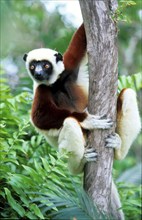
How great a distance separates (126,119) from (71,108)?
750mm

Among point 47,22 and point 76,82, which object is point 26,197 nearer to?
point 76,82

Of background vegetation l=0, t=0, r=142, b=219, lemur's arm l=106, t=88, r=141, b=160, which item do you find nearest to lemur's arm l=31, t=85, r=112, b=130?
background vegetation l=0, t=0, r=142, b=219

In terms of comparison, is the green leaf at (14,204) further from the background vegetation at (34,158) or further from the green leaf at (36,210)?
the green leaf at (36,210)

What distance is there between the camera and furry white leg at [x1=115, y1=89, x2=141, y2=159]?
17.8ft

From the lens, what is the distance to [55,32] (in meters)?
13.6

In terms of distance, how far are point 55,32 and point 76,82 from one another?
25.4ft

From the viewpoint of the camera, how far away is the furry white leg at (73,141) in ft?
17.2

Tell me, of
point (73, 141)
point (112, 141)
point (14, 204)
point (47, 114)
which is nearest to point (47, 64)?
point (47, 114)

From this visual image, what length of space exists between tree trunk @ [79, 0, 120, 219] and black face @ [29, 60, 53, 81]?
3.35 feet

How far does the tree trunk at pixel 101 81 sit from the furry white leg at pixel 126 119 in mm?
403

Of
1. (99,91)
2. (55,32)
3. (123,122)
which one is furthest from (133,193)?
(55,32)

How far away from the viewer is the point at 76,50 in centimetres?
583

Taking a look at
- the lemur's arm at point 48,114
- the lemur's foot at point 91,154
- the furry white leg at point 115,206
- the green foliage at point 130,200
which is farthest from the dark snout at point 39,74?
the green foliage at point 130,200

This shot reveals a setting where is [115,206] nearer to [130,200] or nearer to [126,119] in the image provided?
[126,119]
